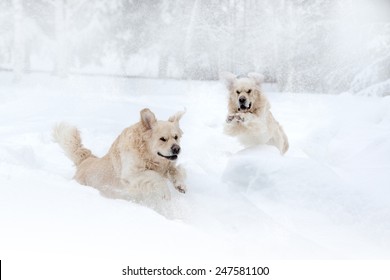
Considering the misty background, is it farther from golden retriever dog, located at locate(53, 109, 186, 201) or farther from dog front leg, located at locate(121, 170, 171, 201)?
dog front leg, located at locate(121, 170, 171, 201)

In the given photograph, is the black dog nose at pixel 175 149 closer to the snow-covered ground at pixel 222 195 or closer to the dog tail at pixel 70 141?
the snow-covered ground at pixel 222 195

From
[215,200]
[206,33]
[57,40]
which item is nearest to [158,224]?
[215,200]

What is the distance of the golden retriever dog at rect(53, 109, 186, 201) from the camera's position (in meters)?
4.34

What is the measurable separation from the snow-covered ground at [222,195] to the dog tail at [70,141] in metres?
0.29

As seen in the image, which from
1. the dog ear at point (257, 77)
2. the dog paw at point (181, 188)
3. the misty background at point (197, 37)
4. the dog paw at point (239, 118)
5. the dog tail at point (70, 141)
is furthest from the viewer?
the misty background at point (197, 37)

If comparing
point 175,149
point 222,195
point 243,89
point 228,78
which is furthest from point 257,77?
point 175,149

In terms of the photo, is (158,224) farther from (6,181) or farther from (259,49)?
(259,49)

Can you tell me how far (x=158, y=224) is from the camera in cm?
326

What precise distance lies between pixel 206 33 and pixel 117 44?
2574 mm

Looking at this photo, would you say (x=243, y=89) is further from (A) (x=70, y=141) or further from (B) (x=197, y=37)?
(B) (x=197, y=37)

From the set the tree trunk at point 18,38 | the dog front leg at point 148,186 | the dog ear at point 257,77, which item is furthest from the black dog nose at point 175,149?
the tree trunk at point 18,38

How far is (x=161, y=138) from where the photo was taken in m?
4.31

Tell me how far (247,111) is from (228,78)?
1.51ft

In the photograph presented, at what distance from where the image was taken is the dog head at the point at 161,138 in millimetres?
4270
